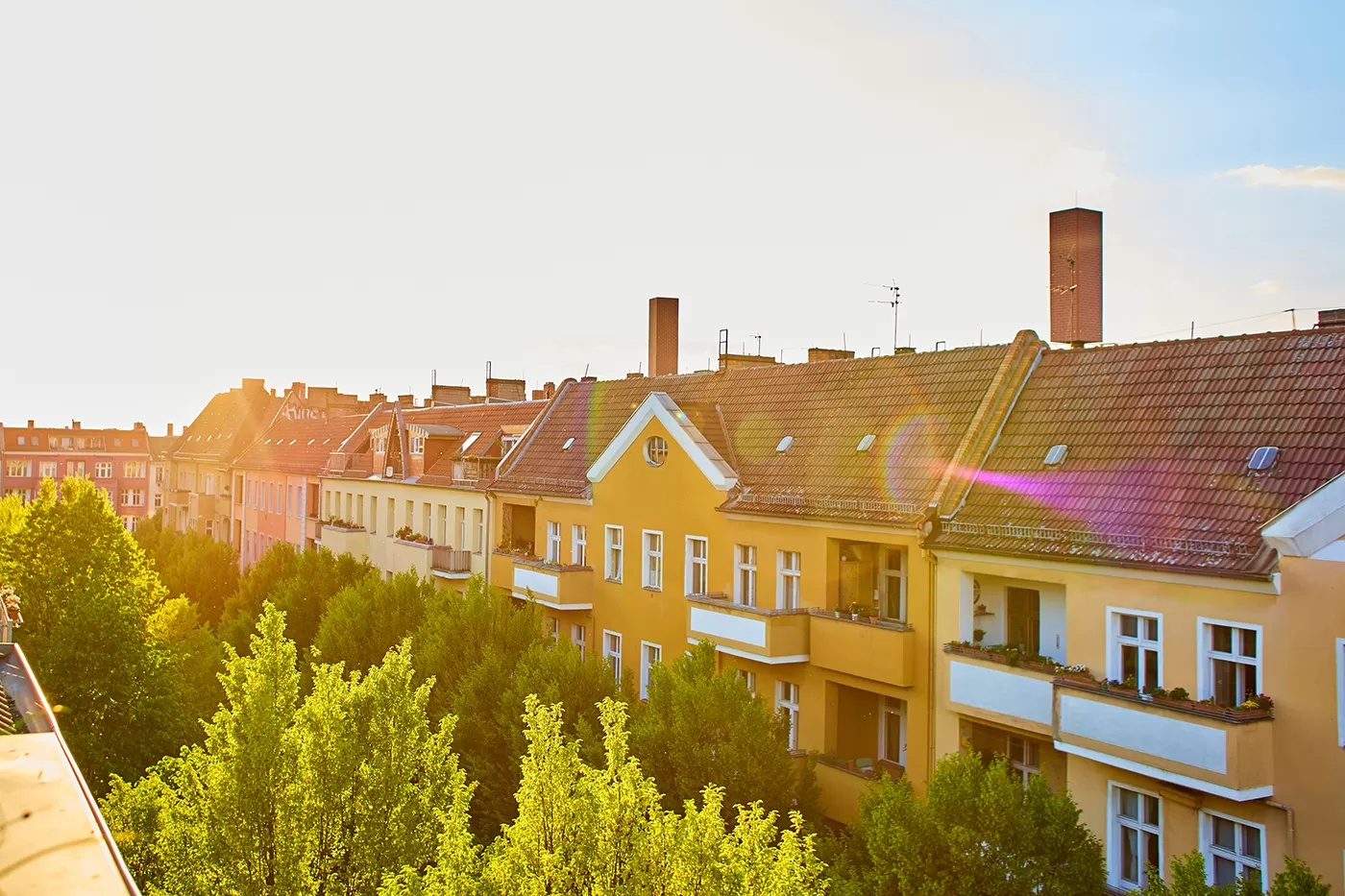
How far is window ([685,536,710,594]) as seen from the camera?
1115 inches

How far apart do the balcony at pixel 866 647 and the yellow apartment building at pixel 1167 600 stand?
72cm

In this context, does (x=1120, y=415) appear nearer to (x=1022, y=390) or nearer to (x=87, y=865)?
(x=1022, y=390)

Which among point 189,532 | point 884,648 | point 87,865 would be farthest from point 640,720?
point 189,532

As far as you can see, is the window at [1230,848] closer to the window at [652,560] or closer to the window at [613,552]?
the window at [652,560]

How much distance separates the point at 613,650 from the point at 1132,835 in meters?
16.5

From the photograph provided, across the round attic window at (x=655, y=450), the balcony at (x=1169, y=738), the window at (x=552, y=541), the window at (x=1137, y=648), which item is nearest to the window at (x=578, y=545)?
the window at (x=552, y=541)

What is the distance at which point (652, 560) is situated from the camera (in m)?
30.1

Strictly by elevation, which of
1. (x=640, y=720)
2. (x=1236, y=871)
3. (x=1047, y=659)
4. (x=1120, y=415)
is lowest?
(x=1236, y=871)

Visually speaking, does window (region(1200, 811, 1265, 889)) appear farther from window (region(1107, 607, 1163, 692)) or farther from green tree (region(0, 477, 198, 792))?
green tree (region(0, 477, 198, 792))

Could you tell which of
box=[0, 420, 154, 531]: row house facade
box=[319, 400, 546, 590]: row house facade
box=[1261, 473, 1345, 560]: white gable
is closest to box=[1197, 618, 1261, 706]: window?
box=[1261, 473, 1345, 560]: white gable

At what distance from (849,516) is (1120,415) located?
5893mm

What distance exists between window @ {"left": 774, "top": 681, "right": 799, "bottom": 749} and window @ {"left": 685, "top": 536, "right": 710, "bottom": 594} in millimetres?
3633

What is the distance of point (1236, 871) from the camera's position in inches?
652

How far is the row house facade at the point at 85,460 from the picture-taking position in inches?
4176
